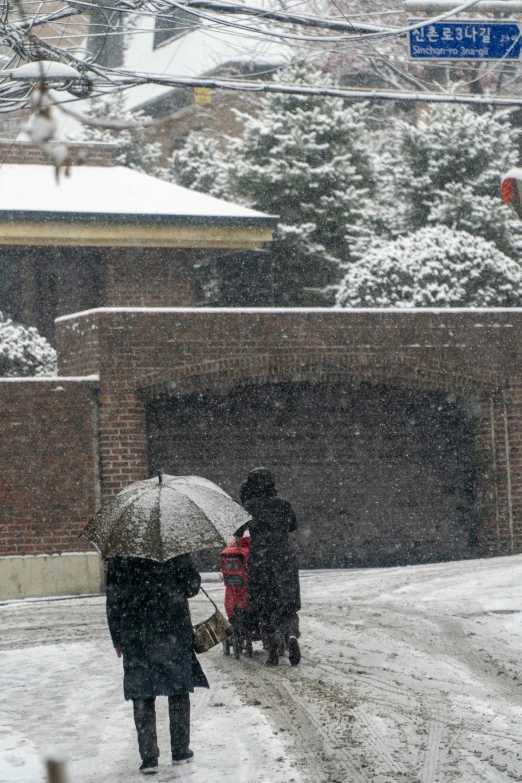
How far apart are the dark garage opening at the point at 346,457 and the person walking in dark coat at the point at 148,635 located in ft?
35.9

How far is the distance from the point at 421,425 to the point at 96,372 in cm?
510

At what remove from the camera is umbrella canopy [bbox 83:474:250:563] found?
652cm

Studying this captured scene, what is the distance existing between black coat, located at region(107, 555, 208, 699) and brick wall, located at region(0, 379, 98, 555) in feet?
31.5

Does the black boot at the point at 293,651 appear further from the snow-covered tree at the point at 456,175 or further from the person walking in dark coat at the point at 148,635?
the snow-covered tree at the point at 456,175

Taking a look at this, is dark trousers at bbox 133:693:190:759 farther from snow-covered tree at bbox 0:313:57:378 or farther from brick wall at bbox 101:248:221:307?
brick wall at bbox 101:248:221:307

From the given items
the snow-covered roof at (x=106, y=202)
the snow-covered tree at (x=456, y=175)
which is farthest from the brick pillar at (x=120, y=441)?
the snow-covered tree at (x=456, y=175)

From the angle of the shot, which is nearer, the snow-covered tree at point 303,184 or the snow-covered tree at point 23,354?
the snow-covered tree at point 23,354

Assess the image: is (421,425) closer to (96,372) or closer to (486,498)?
(486,498)

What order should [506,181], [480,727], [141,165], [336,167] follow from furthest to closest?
[141,165] < [336,167] < [506,181] < [480,727]

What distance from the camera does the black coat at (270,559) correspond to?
10125 millimetres

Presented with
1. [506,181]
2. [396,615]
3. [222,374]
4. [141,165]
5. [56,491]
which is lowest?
[396,615]

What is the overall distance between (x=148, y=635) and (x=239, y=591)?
13.0ft

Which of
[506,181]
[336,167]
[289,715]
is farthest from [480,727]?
[336,167]

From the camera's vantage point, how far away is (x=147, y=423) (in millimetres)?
17594
